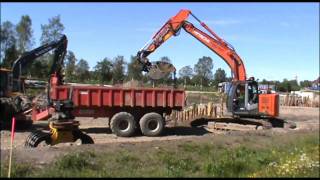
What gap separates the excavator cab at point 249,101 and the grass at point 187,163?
1044 cm

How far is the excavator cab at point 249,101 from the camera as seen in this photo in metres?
26.6

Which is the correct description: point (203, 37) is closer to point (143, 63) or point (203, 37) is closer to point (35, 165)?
point (143, 63)

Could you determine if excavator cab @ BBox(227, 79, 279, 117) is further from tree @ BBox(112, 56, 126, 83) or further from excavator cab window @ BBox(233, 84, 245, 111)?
tree @ BBox(112, 56, 126, 83)

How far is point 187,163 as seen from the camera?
12.3 m

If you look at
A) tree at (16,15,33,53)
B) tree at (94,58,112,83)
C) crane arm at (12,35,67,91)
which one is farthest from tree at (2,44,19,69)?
crane arm at (12,35,67,91)

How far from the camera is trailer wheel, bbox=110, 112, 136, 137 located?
2380 cm

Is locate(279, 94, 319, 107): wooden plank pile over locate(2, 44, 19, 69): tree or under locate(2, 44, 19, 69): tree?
under

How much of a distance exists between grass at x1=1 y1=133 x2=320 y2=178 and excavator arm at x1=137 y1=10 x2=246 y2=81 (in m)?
11.1

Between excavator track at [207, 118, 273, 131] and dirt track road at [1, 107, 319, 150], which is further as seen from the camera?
excavator track at [207, 118, 273, 131]

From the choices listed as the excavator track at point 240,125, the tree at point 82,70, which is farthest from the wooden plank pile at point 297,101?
the excavator track at point 240,125

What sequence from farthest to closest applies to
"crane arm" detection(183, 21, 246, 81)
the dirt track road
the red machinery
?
1. "crane arm" detection(183, 21, 246, 81)
2. the red machinery
3. the dirt track road

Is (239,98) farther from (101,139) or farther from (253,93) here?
(101,139)

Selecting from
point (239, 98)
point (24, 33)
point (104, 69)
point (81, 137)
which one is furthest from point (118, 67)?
point (81, 137)

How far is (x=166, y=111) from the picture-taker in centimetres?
2522
